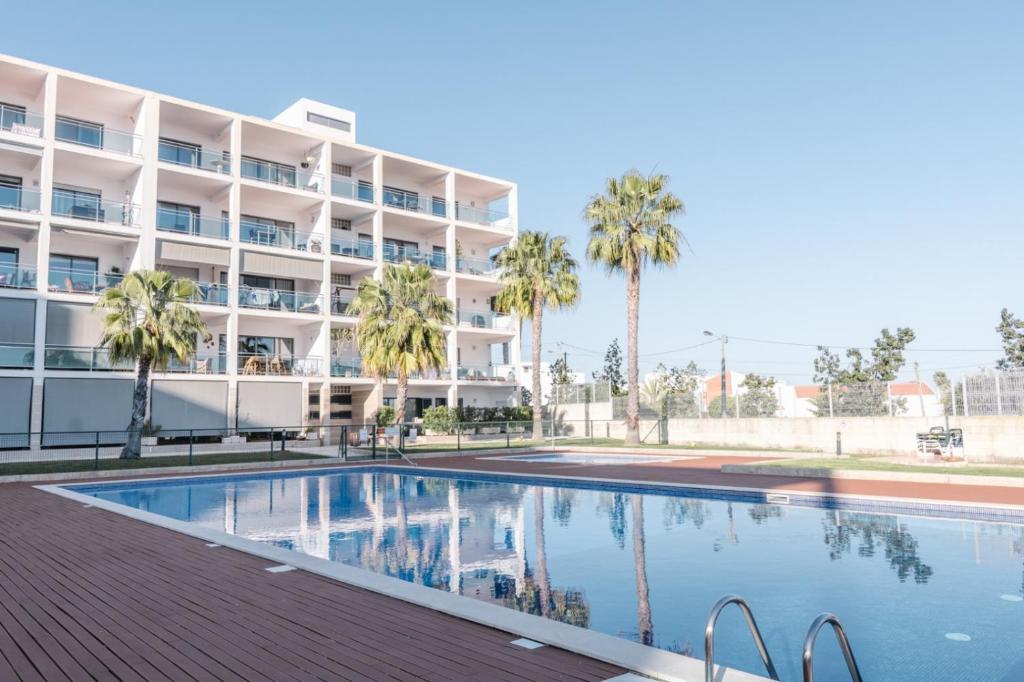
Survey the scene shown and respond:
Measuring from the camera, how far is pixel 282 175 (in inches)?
1243

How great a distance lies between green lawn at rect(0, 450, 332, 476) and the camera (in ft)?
59.8

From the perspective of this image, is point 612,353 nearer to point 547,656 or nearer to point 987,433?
point 987,433

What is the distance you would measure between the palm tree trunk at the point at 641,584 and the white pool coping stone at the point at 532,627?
3.02 ft

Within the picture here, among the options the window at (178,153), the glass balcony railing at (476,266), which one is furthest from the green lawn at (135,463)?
the glass balcony railing at (476,266)

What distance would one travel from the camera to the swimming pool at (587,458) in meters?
21.7

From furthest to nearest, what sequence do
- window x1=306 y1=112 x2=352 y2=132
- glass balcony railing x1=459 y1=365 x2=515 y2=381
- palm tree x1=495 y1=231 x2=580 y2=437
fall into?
glass balcony railing x1=459 y1=365 x2=515 y2=381, window x1=306 y1=112 x2=352 y2=132, palm tree x1=495 y1=231 x2=580 y2=437

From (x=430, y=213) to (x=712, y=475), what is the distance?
2442cm

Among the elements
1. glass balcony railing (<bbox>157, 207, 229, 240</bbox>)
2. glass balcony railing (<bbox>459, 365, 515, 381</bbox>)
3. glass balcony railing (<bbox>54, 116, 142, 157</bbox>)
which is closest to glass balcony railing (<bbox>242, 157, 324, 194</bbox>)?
glass balcony railing (<bbox>157, 207, 229, 240</bbox>)

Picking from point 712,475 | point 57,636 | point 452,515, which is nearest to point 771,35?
point 712,475

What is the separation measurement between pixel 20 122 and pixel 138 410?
1297cm

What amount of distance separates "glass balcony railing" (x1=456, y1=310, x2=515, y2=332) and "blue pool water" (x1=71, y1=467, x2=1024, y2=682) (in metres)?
22.4

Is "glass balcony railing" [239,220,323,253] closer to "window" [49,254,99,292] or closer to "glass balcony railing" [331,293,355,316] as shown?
"glass balcony railing" [331,293,355,316]

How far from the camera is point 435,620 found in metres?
5.14

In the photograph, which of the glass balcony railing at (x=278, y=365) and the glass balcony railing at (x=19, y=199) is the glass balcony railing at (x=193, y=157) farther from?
the glass balcony railing at (x=278, y=365)
